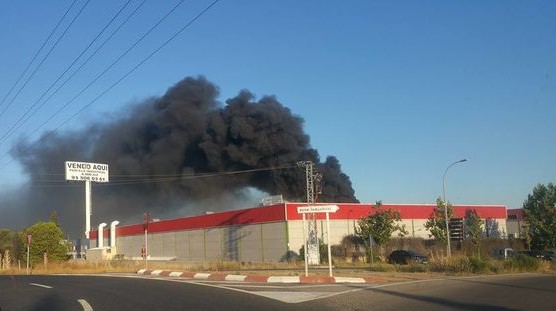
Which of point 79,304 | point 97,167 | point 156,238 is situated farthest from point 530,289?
point 156,238

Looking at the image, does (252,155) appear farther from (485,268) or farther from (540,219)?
(485,268)

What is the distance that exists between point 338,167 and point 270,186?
8.60m

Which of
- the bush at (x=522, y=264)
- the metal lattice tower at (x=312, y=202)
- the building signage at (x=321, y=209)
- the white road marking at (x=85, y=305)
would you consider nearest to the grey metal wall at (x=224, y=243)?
the metal lattice tower at (x=312, y=202)

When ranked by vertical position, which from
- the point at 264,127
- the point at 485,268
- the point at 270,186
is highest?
the point at 264,127

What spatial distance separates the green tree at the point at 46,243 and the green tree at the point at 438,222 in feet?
123

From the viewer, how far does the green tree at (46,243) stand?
150ft

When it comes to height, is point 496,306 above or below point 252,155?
below

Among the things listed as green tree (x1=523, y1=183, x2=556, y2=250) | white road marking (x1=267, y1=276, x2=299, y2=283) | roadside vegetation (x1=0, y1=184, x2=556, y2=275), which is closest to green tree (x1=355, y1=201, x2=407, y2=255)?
roadside vegetation (x1=0, y1=184, x2=556, y2=275)

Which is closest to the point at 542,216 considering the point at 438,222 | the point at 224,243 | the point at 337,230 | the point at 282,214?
the point at 438,222

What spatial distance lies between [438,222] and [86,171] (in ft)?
133

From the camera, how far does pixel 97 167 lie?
227 feet

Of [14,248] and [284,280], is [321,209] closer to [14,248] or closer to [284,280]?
[284,280]

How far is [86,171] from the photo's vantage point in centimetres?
6788

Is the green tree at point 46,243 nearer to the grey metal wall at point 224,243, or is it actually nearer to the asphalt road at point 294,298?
the grey metal wall at point 224,243
